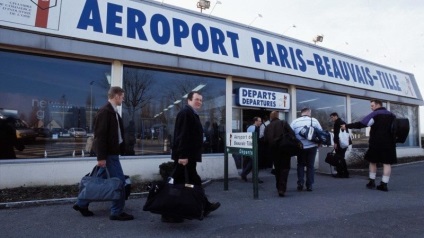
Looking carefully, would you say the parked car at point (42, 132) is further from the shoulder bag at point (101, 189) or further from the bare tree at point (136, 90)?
the shoulder bag at point (101, 189)

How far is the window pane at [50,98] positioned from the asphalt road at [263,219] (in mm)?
1938

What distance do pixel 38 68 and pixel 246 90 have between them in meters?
5.58

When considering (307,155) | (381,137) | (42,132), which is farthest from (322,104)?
(42,132)

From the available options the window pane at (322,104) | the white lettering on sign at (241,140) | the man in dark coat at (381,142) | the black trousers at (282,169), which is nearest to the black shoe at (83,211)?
the white lettering on sign at (241,140)

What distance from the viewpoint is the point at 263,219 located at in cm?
474

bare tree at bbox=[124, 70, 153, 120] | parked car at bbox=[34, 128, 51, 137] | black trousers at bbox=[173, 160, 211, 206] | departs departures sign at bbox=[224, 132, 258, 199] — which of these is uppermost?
bare tree at bbox=[124, 70, 153, 120]

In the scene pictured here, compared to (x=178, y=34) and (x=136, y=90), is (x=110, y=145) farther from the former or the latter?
(x=178, y=34)

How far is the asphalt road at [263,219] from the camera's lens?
4.12 metres

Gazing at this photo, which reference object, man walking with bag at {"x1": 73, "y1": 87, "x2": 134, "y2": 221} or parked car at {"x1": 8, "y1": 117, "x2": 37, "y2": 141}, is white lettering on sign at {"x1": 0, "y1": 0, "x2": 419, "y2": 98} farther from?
man walking with bag at {"x1": 73, "y1": 87, "x2": 134, "y2": 221}

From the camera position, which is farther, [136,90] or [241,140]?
[136,90]

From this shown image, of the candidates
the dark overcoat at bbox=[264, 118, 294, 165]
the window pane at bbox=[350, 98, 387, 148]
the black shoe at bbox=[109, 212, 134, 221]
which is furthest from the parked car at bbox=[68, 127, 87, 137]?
the window pane at bbox=[350, 98, 387, 148]

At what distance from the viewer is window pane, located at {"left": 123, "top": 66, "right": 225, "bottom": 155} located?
26.1 ft

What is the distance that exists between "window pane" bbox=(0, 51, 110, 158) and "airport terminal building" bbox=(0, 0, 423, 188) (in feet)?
0.06

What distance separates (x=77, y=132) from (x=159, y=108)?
2091mm
